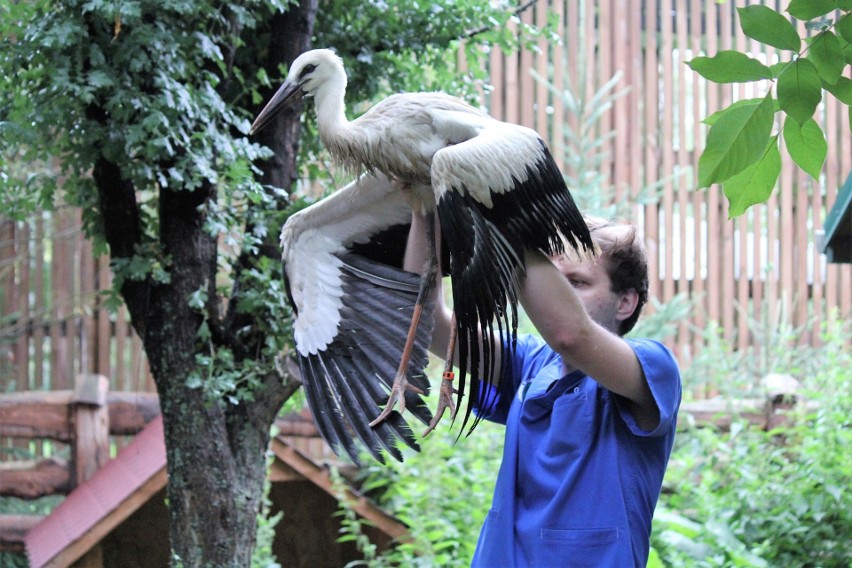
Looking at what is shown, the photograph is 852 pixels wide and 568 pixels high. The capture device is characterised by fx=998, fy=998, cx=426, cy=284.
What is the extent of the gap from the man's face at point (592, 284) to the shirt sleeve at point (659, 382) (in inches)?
8.1

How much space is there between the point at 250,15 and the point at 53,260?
3.99m

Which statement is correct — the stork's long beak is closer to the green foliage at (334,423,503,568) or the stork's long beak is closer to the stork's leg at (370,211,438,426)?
the stork's leg at (370,211,438,426)

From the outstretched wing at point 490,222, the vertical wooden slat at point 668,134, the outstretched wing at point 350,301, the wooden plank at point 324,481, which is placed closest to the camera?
the outstretched wing at point 490,222

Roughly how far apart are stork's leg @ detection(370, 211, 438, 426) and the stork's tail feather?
64 mm

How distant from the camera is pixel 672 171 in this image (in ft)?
24.2

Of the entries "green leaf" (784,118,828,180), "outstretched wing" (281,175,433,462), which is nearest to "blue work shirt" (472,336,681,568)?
"outstretched wing" (281,175,433,462)

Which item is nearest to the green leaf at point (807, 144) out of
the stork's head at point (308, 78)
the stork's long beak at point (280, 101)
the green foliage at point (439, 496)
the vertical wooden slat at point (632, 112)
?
the stork's head at point (308, 78)

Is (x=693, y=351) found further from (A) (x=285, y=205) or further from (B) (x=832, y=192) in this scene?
(A) (x=285, y=205)

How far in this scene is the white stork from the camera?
2.04 m

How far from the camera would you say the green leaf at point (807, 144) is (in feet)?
5.56

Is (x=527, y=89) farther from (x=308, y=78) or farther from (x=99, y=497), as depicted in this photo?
(x=308, y=78)

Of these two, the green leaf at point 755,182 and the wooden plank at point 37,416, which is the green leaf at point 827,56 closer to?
the green leaf at point 755,182

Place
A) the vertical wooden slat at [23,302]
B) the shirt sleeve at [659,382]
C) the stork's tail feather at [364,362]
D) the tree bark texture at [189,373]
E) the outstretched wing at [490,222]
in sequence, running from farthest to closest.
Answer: the vertical wooden slat at [23,302] < the tree bark texture at [189,373] < the stork's tail feather at [364,362] < the shirt sleeve at [659,382] < the outstretched wing at [490,222]

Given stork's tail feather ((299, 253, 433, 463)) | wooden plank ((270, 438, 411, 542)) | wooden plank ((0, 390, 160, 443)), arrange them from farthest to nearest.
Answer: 1. wooden plank ((0, 390, 160, 443))
2. wooden plank ((270, 438, 411, 542))
3. stork's tail feather ((299, 253, 433, 463))
